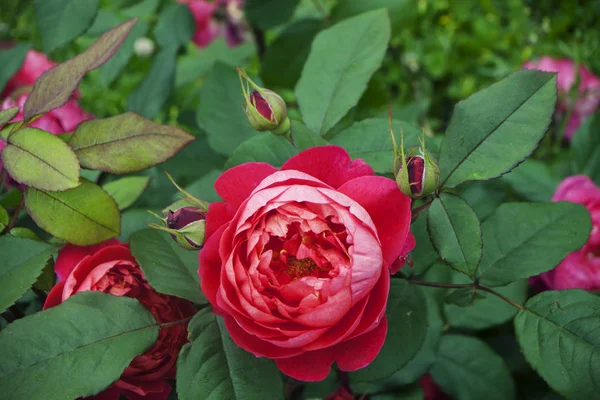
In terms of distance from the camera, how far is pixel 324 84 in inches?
23.5

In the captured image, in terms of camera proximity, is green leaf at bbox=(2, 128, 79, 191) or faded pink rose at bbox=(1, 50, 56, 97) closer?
green leaf at bbox=(2, 128, 79, 191)

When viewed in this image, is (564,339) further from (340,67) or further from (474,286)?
(340,67)

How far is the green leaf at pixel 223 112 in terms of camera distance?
2.27ft

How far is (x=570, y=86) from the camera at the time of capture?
1072 mm

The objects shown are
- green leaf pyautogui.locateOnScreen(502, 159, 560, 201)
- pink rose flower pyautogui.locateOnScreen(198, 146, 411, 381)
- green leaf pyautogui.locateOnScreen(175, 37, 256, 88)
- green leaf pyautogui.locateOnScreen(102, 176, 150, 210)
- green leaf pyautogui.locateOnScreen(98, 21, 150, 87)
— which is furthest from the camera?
green leaf pyautogui.locateOnScreen(175, 37, 256, 88)

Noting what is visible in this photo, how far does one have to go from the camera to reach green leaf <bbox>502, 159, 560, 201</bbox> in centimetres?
77

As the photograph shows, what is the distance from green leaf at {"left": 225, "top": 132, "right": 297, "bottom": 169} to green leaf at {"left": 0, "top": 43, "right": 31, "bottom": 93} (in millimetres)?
503

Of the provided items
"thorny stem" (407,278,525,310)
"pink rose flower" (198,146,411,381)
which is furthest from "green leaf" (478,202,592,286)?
"pink rose flower" (198,146,411,381)

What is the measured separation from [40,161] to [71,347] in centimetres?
15

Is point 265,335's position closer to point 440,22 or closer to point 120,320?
point 120,320

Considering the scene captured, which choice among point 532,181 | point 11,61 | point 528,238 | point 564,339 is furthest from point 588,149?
point 11,61

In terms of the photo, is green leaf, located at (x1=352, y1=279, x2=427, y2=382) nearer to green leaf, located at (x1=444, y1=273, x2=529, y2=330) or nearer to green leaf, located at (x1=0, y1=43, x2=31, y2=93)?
green leaf, located at (x1=444, y1=273, x2=529, y2=330)

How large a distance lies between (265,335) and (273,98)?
0.64 feet

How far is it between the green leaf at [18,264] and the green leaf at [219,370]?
0.14 m
